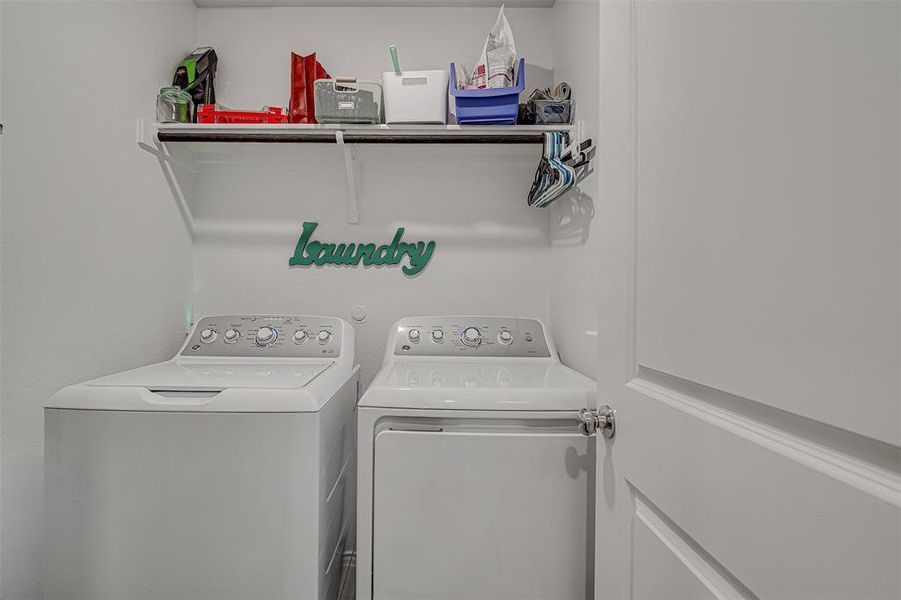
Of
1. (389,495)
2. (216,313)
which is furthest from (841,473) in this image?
(216,313)

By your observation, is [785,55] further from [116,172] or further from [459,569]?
[116,172]

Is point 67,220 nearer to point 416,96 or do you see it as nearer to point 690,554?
point 416,96

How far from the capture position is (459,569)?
118cm

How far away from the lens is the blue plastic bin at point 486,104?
1626 mm

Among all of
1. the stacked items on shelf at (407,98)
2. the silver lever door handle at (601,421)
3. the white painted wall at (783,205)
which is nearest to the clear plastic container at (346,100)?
the stacked items on shelf at (407,98)

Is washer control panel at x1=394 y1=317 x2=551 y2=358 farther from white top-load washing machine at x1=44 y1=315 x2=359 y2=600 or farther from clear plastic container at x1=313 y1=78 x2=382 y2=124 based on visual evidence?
clear plastic container at x1=313 y1=78 x2=382 y2=124

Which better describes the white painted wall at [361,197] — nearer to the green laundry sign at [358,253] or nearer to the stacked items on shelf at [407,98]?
the green laundry sign at [358,253]

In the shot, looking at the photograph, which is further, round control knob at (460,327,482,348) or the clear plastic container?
round control knob at (460,327,482,348)

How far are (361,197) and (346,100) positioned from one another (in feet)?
1.53

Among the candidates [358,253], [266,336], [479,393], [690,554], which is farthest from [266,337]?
[690,554]

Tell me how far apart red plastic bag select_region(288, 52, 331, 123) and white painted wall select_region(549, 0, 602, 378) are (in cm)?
103

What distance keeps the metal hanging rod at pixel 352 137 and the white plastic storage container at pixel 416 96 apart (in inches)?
2.6

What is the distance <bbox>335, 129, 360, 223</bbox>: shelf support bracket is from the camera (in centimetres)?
186

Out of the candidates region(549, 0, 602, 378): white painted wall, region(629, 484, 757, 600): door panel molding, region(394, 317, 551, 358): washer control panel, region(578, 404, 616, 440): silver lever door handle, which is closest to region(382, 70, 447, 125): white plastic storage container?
region(549, 0, 602, 378): white painted wall
